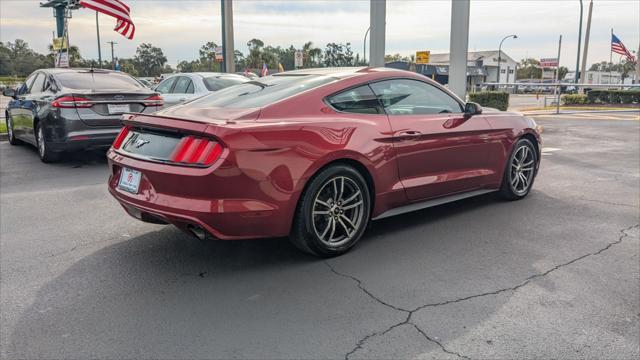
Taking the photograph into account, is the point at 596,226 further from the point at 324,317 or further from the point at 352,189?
the point at 324,317

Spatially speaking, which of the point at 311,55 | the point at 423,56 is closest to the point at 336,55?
the point at 311,55

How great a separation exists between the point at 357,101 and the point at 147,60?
111 metres

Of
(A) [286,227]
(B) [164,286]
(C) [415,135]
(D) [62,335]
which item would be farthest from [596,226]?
(D) [62,335]

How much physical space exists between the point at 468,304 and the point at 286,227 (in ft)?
4.44

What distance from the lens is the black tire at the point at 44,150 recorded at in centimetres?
830

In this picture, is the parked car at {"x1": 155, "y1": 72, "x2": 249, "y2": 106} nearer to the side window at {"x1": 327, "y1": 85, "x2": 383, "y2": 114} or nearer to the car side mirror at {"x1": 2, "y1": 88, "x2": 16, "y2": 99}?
the car side mirror at {"x1": 2, "y1": 88, "x2": 16, "y2": 99}

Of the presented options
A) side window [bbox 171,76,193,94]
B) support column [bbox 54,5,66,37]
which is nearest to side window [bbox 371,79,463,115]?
side window [bbox 171,76,193,94]

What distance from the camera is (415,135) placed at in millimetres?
4605

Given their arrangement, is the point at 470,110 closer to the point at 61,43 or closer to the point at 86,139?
the point at 86,139

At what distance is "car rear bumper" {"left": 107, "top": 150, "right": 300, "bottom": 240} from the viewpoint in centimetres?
350

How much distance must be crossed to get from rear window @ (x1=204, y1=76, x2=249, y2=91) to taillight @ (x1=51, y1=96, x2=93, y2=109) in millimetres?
3540

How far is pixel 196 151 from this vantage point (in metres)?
3.56

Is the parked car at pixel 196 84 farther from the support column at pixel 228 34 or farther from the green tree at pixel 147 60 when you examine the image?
the green tree at pixel 147 60

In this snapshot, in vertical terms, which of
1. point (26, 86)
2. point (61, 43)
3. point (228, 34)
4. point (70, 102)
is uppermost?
point (228, 34)
